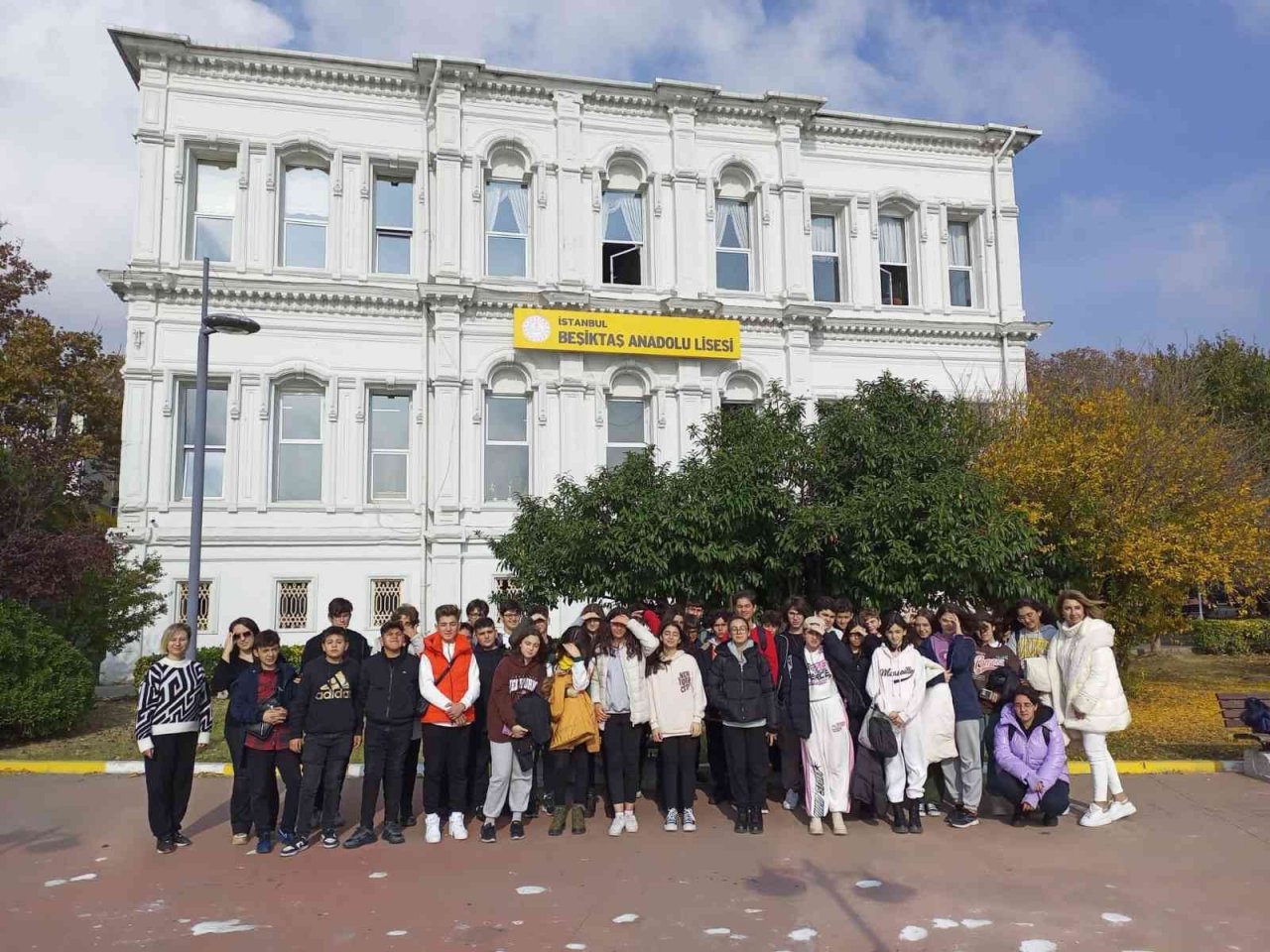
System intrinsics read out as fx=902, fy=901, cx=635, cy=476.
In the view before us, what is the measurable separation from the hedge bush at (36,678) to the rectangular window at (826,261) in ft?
53.9

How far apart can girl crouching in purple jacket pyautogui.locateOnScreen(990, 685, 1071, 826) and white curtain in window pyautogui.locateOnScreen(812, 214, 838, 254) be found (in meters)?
15.5

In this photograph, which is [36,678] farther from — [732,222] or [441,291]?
[732,222]

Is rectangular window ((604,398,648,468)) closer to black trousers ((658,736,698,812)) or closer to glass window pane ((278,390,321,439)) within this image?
glass window pane ((278,390,321,439))

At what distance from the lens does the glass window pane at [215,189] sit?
18656mm

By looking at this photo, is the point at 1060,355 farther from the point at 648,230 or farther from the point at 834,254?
the point at 648,230

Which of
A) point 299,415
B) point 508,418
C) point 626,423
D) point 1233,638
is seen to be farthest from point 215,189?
point 1233,638

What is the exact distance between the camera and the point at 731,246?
20844 millimetres

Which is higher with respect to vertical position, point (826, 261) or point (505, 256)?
point (826, 261)

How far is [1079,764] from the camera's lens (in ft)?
32.1

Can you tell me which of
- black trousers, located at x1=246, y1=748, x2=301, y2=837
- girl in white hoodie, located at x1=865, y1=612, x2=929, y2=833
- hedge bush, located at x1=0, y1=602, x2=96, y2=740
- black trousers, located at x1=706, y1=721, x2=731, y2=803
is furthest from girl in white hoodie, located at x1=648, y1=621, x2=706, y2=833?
hedge bush, located at x1=0, y1=602, x2=96, y2=740

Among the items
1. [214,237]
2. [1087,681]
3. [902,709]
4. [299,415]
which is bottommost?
[902,709]

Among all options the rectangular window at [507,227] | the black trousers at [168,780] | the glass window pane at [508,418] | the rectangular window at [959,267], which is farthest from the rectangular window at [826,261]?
the black trousers at [168,780]

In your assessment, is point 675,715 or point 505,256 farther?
point 505,256

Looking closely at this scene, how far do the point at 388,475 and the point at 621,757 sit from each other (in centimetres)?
1239
